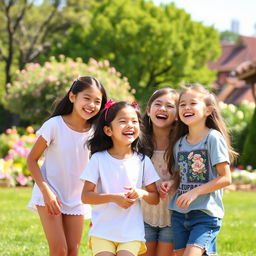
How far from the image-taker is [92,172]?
384 centimetres

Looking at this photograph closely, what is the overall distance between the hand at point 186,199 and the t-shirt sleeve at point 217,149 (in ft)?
0.81

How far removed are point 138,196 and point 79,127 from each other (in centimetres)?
103

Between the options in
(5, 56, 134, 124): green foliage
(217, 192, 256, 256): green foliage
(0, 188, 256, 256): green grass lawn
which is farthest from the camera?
(5, 56, 134, 124): green foliage

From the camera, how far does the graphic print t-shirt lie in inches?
153

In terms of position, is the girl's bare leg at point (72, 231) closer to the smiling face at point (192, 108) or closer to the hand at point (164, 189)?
the hand at point (164, 189)

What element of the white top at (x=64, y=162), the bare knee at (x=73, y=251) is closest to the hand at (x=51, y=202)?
the white top at (x=64, y=162)

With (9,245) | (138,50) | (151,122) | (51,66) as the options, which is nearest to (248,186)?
(51,66)

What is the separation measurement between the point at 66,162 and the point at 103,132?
51 centimetres

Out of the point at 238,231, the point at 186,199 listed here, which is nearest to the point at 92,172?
the point at 186,199

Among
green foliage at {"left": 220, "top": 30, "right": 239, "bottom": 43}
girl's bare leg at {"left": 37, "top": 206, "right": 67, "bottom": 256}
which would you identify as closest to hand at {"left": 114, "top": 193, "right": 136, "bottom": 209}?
girl's bare leg at {"left": 37, "top": 206, "right": 67, "bottom": 256}

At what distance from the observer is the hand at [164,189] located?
3969 mm

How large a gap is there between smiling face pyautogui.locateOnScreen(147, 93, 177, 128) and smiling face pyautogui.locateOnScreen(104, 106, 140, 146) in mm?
373

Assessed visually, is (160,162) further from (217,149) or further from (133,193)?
(133,193)

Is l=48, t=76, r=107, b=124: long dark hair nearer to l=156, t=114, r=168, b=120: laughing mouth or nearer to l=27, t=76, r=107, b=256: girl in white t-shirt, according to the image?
l=27, t=76, r=107, b=256: girl in white t-shirt
